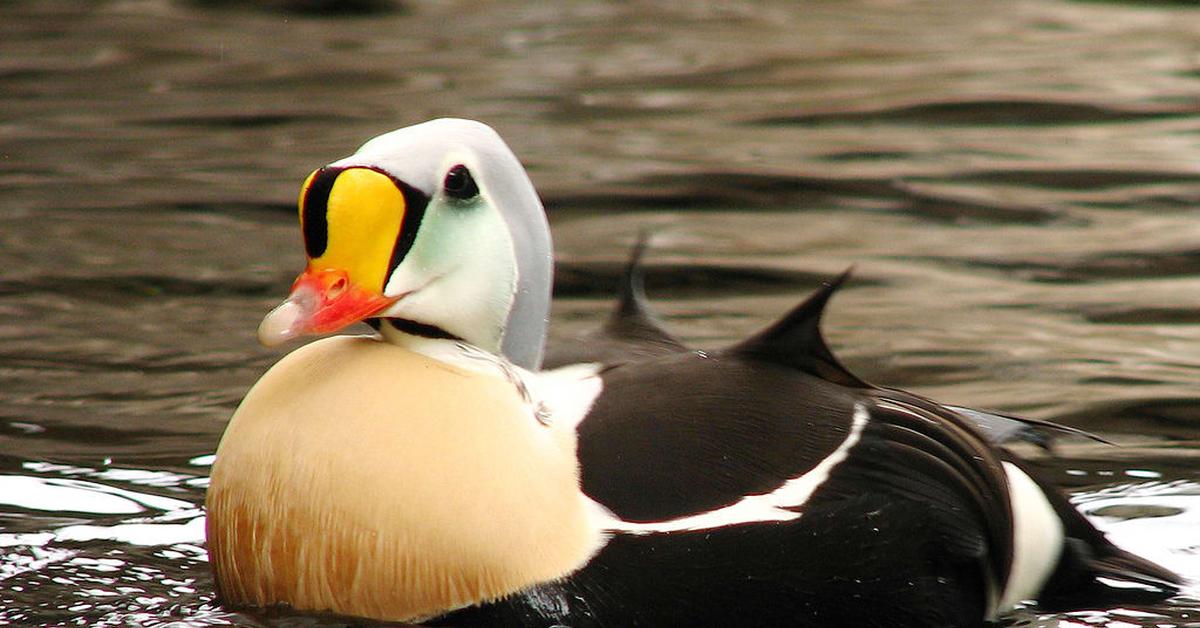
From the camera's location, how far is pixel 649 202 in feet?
21.5

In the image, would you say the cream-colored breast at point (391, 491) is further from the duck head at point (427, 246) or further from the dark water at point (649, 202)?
the dark water at point (649, 202)

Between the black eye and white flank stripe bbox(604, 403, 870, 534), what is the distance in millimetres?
494

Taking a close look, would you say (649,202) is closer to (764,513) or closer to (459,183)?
(459,183)

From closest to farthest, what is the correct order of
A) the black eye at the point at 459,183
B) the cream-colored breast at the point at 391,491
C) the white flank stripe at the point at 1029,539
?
the cream-colored breast at the point at 391,491 < the black eye at the point at 459,183 < the white flank stripe at the point at 1029,539

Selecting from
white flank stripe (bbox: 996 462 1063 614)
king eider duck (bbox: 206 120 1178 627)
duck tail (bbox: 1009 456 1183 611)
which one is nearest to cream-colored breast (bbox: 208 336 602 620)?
king eider duck (bbox: 206 120 1178 627)

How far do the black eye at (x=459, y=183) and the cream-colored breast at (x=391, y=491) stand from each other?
236 mm

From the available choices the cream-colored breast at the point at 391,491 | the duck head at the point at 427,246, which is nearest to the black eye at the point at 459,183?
the duck head at the point at 427,246

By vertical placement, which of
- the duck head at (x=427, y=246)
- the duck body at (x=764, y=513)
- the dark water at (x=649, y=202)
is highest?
the duck head at (x=427, y=246)

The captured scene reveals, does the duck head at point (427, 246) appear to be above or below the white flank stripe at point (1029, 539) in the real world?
above

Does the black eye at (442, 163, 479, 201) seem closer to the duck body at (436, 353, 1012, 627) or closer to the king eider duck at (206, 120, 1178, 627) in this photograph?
the king eider duck at (206, 120, 1178, 627)

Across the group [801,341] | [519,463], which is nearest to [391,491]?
[519,463]

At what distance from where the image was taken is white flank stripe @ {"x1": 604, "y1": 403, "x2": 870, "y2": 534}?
2.54m

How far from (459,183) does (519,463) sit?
0.40 meters

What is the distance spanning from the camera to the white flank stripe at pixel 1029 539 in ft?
9.60
